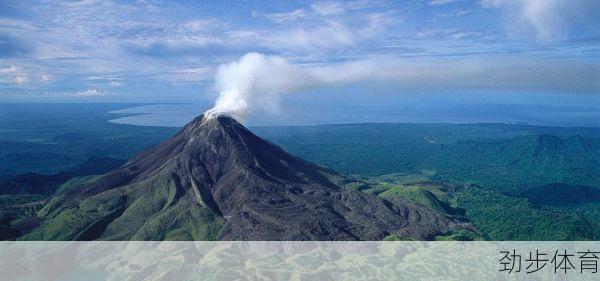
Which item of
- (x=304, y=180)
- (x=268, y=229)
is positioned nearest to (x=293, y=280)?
(x=268, y=229)

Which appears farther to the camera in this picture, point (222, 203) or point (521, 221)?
point (521, 221)

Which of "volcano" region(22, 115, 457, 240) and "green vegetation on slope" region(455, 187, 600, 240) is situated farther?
"green vegetation on slope" region(455, 187, 600, 240)

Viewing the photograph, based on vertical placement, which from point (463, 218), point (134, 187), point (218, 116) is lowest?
point (463, 218)

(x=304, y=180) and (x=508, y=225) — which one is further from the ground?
(x=304, y=180)

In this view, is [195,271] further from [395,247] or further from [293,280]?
[395,247]

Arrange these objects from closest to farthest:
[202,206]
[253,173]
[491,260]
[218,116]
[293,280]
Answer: [293,280], [491,260], [202,206], [253,173], [218,116]

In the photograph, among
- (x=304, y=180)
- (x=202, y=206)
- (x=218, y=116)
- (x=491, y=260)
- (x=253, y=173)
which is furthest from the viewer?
(x=218, y=116)

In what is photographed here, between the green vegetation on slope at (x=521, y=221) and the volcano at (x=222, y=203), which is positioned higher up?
the volcano at (x=222, y=203)

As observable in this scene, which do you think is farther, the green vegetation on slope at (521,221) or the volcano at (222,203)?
the green vegetation on slope at (521,221)
